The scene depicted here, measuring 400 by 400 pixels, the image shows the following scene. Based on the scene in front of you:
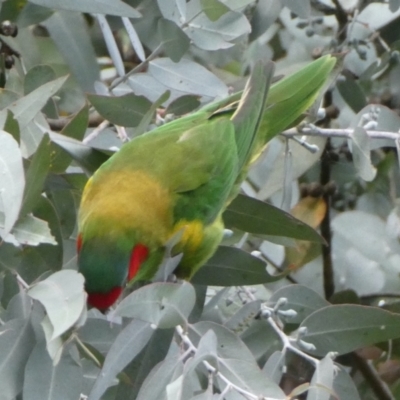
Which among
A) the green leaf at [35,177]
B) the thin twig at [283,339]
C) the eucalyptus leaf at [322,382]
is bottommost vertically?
the thin twig at [283,339]

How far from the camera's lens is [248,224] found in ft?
5.57

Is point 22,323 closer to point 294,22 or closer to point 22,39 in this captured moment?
point 22,39

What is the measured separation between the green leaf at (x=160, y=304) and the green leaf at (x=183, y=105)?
0.61 meters

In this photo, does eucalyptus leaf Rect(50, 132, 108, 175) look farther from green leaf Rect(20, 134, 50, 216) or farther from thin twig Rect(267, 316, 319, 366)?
thin twig Rect(267, 316, 319, 366)

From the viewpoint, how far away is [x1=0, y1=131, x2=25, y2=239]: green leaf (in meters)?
1.13

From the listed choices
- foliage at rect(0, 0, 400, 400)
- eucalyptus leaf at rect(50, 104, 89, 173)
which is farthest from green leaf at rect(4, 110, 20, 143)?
eucalyptus leaf at rect(50, 104, 89, 173)

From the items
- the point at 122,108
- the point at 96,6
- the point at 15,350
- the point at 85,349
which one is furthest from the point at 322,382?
the point at 96,6

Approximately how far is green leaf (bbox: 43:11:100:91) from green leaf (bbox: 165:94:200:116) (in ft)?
0.80

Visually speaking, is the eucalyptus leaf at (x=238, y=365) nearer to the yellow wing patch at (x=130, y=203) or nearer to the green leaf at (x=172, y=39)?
the yellow wing patch at (x=130, y=203)

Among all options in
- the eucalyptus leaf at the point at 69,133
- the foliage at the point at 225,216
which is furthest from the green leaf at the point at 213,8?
the eucalyptus leaf at the point at 69,133

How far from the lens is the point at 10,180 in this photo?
1.16m

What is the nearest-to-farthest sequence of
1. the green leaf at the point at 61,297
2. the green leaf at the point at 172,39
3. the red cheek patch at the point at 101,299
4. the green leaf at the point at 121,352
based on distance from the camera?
the green leaf at the point at 61,297 → the green leaf at the point at 121,352 → the red cheek patch at the point at 101,299 → the green leaf at the point at 172,39

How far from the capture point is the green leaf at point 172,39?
1671 millimetres

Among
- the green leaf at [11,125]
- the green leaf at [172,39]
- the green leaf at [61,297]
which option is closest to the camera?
the green leaf at [61,297]
